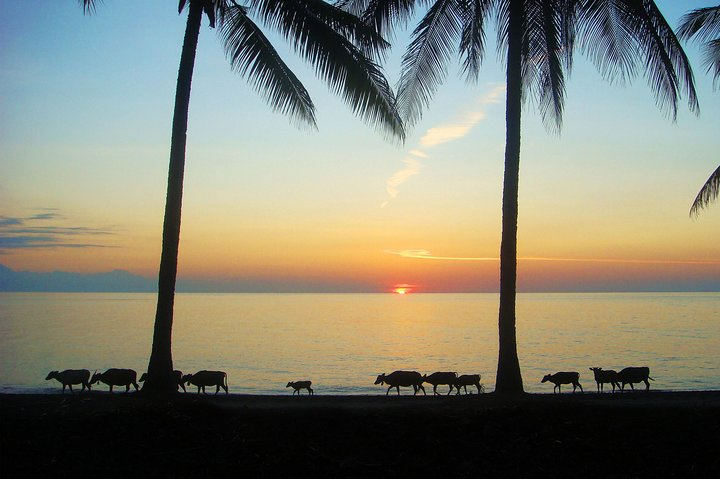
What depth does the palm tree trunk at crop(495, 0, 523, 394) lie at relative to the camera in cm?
1482

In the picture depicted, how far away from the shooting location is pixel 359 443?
28.2ft

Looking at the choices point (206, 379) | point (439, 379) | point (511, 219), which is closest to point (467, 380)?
point (439, 379)

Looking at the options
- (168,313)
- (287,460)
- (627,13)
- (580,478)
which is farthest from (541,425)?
(627,13)

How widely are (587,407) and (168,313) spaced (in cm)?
888

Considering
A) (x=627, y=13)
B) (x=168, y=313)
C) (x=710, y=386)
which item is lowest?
(x=710, y=386)

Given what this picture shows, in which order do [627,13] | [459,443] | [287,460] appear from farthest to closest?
[627,13] < [459,443] < [287,460]

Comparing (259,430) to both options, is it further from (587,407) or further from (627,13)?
(627,13)

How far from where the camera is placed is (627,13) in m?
15.2

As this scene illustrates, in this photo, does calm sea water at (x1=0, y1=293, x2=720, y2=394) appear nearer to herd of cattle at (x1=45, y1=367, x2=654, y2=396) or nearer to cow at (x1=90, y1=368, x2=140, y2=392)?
herd of cattle at (x1=45, y1=367, x2=654, y2=396)

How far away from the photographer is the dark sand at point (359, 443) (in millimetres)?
7852

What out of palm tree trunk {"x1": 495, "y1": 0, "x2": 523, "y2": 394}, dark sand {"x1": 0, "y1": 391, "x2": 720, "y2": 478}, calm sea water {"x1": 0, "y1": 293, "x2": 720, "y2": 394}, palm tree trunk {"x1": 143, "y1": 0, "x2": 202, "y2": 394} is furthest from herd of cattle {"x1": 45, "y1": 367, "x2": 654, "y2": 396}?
dark sand {"x1": 0, "y1": 391, "x2": 720, "y2": 478}

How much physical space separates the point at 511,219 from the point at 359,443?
26.1 ft

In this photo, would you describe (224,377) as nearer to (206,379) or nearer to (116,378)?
(206,379)

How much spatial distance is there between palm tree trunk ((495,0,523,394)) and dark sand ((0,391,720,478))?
4.78m
